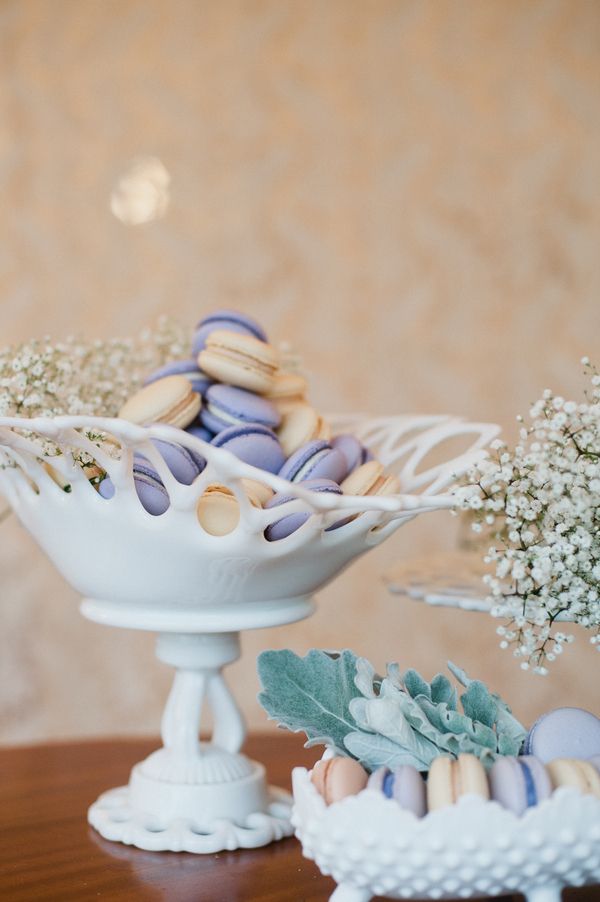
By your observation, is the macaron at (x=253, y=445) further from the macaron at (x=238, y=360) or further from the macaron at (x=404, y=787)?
the macaron at (x=404, y=787)

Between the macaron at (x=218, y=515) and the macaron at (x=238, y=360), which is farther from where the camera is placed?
the macaron at (x=238, y=360)

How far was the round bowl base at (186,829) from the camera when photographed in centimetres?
91

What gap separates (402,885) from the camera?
60 centimetres

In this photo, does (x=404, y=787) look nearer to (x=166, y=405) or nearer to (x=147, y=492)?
(x=147, y=492)

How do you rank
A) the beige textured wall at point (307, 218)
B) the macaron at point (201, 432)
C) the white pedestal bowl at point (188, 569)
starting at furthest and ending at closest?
the beige textured wall at point (307, 218) < the macaron at point (201, 432) < the white pedestal bowl at point (188, 569)

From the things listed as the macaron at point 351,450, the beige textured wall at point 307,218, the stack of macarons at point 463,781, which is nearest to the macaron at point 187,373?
the macaron at point 351,450

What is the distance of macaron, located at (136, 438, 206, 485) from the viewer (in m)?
0.88

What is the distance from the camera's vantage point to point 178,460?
88cm

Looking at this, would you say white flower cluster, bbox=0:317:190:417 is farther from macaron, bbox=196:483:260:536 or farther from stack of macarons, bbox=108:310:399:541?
macaron, bbox=196:483:260:536

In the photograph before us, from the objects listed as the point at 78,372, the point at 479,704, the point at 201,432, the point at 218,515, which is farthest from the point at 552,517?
the point at 78,372

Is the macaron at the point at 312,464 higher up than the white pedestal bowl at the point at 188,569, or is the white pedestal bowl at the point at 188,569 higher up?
the macaron at the point at 312,464

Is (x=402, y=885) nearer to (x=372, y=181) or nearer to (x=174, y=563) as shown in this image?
(x=174, y=563)

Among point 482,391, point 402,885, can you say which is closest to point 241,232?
point 482,391

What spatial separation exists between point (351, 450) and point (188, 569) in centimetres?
23
